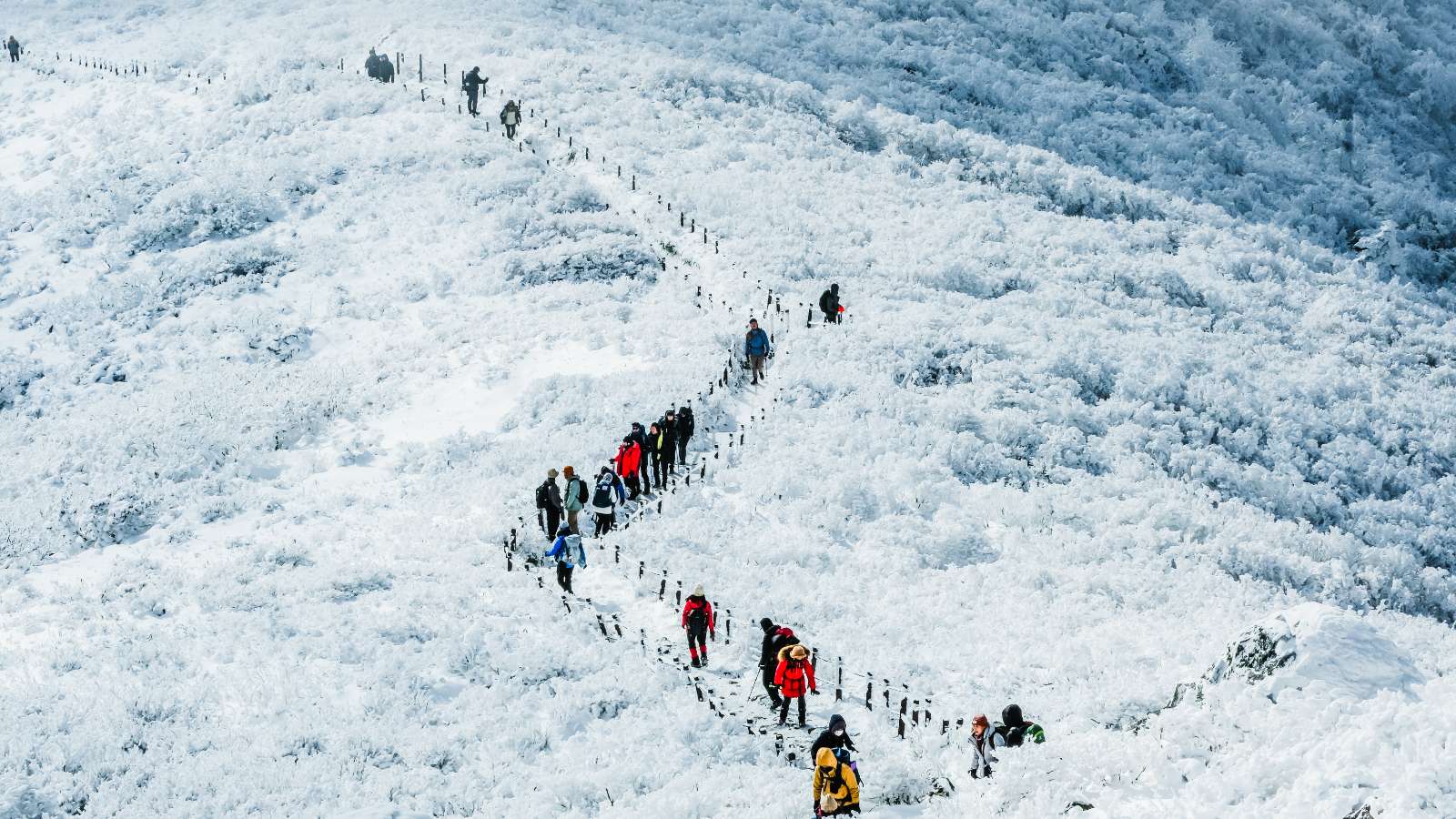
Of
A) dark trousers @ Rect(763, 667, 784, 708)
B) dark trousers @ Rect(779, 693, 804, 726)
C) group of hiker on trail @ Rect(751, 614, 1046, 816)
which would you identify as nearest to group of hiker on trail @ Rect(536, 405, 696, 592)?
group of hiker on trail @ Rect(751, 614, 1046, 816)

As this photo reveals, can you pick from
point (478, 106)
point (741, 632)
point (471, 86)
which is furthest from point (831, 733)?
point (478, 106)

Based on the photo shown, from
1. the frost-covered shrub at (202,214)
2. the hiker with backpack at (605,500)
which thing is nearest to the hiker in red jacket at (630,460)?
the hiker with backpack at (605,500)

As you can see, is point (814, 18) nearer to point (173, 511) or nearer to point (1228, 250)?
point (1228, 250)

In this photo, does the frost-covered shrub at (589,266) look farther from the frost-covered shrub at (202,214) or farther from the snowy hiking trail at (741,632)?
the frost-covered shrub at (202,214)

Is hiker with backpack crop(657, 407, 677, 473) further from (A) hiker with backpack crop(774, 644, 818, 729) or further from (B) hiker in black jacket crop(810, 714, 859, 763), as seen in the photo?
(B) hiker in black jacket crop(810, 714, 859, 763)

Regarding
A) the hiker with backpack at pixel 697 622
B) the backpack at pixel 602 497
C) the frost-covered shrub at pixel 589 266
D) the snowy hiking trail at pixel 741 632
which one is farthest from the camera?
the frost-covered shrub at pixel 589 266

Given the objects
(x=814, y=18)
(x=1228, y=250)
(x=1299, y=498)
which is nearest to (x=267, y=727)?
(x=1299, y=498)
